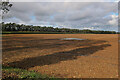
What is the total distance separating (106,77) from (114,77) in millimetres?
472

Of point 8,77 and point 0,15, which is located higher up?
point 0,15

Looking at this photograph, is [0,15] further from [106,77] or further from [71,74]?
[106,77]

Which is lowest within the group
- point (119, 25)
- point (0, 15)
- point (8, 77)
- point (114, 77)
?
point (114, 77)

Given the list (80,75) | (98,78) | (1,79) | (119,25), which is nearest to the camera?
(1,79)

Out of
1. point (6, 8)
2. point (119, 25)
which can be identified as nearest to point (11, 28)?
point (6, 8)

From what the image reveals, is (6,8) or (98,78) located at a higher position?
(6,8)

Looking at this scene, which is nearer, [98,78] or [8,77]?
[8,77]

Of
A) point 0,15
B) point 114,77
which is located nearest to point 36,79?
point 114,77

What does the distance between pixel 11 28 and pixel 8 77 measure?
90.8 m

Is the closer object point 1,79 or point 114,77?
point 1,79

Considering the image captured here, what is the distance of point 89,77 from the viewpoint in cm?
502

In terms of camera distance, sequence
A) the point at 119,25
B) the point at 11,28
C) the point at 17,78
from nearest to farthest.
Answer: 1. the point at 17,78
2. the point at 119,25
3. the point at 11,28

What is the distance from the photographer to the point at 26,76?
14.8 ft

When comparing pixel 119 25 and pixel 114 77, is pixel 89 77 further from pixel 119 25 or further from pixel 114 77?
pixel 119 25
